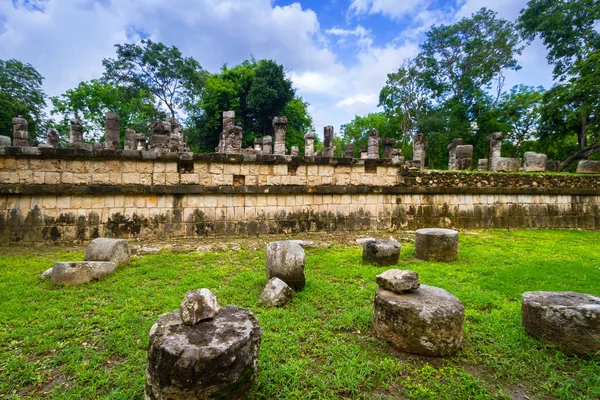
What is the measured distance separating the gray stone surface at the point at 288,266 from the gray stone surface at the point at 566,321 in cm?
264

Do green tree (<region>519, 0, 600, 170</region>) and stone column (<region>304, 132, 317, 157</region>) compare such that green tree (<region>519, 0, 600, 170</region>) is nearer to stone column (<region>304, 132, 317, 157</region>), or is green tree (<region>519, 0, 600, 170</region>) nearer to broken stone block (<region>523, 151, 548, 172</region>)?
broken stone block (<region>523, 151, 548, 172</region>)

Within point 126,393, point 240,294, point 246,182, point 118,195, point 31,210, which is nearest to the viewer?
point 126,393

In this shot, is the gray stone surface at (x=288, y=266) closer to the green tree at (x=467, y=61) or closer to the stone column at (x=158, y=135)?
the stone column at (x=158, y=135)

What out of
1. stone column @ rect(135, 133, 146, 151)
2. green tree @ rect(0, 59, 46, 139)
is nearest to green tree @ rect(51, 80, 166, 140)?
green tree @ rect(0, 59, 46, 139)

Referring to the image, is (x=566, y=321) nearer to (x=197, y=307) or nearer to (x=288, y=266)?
(x=288, y=266)

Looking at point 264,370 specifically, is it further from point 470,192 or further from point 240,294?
point 470,192

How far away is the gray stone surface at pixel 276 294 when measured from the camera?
365 centimetres

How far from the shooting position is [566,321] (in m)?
2.60

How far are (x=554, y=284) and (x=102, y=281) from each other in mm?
7122

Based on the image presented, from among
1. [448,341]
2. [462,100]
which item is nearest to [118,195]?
[448,341]

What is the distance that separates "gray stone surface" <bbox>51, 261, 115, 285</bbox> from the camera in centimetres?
421

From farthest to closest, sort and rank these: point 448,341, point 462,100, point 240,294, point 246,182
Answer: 1. point 462,100
2. point 246,182
3. point 240,294
4. point 448,341

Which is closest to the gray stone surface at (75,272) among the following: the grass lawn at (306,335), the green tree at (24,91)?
the grass lawn at (306,335)

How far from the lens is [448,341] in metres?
2.61
